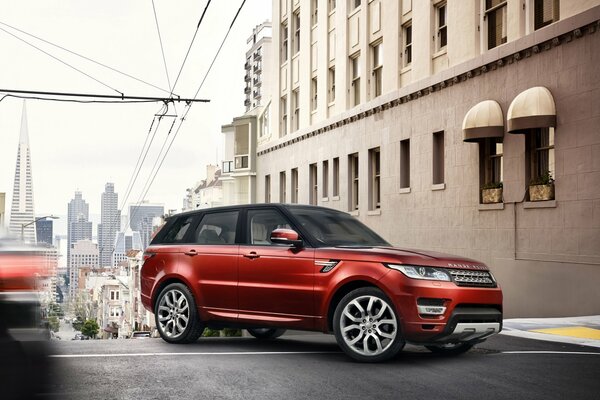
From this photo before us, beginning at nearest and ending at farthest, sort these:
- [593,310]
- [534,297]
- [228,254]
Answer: [228,254]
[593,310]
[534,297]

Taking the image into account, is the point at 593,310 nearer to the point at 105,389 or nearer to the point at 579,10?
the point at 579,10

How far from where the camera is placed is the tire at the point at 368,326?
327 inches

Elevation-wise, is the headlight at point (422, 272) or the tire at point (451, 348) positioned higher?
the headlight at point (422, 272)

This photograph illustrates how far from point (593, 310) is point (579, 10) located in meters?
5.88

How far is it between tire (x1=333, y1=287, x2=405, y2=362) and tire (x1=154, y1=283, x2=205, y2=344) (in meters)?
2.17

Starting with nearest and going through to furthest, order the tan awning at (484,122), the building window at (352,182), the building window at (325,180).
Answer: the tan awning at (484,122)
the building window at (352,182)
the building window at (325,180)

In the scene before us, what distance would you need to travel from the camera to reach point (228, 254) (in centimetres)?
985

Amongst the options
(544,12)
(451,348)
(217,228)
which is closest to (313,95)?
(544,12)

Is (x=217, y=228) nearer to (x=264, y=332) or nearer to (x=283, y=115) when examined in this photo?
(x=264, y=332)

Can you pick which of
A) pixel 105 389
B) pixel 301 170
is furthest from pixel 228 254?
pixel 301 170

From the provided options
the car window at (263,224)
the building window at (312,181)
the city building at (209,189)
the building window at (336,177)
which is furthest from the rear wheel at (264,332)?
the city building at (209,189)

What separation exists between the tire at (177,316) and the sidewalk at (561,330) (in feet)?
16.2

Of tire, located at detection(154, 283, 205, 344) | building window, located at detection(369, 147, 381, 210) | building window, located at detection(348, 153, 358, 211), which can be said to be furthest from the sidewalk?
building window, located at detection(348, 153, 358, 211)

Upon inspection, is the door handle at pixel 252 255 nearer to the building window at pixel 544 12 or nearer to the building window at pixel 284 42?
the building window at pixel 544 12
